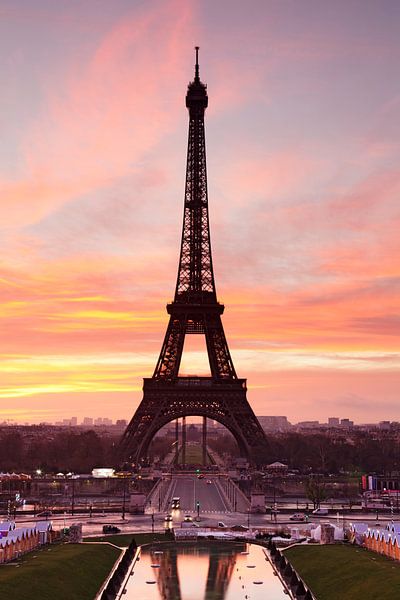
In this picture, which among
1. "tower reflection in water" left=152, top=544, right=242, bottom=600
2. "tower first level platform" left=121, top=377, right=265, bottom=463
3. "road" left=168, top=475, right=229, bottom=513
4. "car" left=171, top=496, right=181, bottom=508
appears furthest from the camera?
"tower first level platform" left=121, top=377, right=265, bottom=463

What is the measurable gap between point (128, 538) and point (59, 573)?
71.5 ft

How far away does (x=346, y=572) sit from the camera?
2190 inches

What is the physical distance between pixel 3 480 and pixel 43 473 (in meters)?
23.2

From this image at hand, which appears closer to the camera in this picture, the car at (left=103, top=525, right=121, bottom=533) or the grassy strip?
the grassy strip

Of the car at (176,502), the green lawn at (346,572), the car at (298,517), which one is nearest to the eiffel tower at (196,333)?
the car at (176,502)

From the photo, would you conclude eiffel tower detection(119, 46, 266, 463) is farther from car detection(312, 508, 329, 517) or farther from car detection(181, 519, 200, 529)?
car detection(181, 519, 200, 529)

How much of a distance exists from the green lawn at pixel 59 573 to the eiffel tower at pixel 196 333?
2624 inches

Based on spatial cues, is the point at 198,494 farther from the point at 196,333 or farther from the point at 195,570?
the point at 195,570

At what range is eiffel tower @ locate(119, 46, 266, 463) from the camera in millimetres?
132750

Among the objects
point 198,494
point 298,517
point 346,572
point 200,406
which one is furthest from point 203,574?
point 200,406

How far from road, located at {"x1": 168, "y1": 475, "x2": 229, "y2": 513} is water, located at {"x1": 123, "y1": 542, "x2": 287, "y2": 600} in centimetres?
3288

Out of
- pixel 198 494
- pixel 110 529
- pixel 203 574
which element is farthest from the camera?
pixel 198 494

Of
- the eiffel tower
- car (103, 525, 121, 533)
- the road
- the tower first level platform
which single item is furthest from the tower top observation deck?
car (103, 525, 121, 533)

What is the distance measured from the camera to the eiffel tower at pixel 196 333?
133 m
